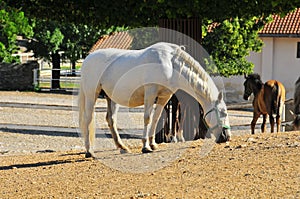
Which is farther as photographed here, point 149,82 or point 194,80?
point 149,82

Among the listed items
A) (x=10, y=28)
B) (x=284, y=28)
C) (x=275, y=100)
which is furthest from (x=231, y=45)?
(x=275, y=100)

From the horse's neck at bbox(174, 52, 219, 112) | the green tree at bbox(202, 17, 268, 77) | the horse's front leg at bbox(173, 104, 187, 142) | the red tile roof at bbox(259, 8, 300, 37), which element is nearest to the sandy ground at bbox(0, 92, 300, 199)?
the horse's neck at bbox(174, 52, 219, 112)

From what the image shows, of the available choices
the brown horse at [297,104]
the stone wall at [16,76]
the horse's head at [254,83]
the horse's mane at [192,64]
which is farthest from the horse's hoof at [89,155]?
the stone wall at [16,76]

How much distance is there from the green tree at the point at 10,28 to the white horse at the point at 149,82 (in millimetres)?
11244

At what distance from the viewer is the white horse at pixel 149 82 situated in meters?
10.1

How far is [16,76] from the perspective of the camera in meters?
37.9

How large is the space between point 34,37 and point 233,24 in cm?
1413

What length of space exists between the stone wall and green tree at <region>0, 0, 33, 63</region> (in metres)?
1.31

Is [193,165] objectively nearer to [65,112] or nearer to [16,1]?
[16,1]

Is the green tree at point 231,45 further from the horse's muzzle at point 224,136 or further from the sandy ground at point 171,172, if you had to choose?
the horse's muzzle at point 224,136

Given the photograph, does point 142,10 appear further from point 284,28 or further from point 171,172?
point 284,28

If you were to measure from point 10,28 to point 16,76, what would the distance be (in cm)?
670

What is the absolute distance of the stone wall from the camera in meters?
37.8

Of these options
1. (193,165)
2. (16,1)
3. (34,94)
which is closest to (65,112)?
(34,94)
